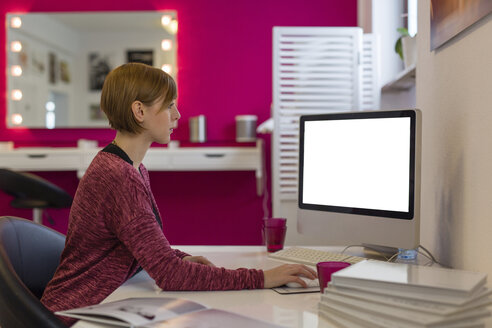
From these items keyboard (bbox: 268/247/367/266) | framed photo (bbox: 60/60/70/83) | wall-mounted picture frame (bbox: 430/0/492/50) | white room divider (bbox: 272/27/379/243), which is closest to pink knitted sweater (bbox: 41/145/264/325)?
keyboard (bbox: 268/247/367/266)

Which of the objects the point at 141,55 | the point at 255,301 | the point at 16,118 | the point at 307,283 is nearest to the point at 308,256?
the point at 307,283

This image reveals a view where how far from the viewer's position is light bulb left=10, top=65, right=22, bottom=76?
13.8 feet

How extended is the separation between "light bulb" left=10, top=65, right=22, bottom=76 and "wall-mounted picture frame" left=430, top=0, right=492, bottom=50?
11.5 feet

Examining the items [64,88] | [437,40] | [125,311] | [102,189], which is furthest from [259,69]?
[125,311]

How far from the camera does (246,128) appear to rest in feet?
13.1

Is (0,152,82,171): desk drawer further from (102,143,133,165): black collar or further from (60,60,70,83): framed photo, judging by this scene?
(102,143,133,165): black collar

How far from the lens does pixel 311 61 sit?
3041 mm

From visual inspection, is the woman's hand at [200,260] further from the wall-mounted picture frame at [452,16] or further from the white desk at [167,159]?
the white desk at [167,159]

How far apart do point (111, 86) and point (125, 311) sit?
25.3 inches

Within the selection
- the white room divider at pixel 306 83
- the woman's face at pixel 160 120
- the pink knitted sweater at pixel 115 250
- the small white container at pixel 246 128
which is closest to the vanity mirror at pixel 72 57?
the small white container at pixel 246 128

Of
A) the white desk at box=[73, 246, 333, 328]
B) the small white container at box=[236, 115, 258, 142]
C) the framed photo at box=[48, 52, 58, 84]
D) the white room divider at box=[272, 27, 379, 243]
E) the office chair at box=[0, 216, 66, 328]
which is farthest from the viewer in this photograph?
the framed photo at box=[48, 52, 58, 84]

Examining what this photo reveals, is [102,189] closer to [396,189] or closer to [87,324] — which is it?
[87,324]

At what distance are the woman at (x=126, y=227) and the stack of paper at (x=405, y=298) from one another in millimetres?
285

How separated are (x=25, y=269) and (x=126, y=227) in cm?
40
